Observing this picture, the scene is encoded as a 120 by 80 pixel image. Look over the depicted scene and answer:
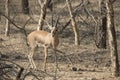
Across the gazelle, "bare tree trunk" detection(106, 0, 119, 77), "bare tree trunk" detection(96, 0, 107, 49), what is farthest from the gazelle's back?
"bare tree trunk" detection(96, 0, 107, 49)

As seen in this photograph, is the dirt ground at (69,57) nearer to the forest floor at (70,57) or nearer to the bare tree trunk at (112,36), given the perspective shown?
the forest floor at (70,57)

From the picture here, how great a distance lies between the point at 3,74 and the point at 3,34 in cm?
1375

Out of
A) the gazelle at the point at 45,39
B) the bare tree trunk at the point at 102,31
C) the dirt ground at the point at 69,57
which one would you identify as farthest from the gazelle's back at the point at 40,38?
the bare tree trunk at the point at 102,31

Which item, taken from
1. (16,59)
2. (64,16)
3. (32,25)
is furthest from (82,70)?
(64,16)

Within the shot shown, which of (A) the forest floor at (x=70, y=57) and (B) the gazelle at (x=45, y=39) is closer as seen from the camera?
(A) the forest floor at (x=70, y=57)

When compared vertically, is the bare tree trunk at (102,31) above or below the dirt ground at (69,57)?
above

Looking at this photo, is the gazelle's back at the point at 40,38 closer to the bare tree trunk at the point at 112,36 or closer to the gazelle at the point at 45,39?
the gazelle at the point at 45,39

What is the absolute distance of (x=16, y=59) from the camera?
548 inches

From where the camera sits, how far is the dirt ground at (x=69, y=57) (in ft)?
38.6

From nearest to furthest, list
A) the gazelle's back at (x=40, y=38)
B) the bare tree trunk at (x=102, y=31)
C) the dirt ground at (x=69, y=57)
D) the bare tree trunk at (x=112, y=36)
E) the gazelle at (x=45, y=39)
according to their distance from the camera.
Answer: the bare tree trunk at (x=112, y=36), the dirt ground at (x=69, y=57), the gazelle at (x=45, y=39), the gazelle's back at (x=40, y=38), the bare tree trunk at (x=102, y=31)

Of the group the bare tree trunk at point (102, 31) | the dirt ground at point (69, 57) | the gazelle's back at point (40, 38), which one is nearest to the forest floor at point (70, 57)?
the dirt ground at point (69, 57)

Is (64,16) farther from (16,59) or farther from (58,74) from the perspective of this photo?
(58,74)

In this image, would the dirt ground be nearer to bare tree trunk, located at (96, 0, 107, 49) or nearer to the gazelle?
bare tree trunk, located at (96, 0, 107, 49)

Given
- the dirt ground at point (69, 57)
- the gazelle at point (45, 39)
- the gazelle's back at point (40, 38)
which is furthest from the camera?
the gazelle's back at point (40, 38)
